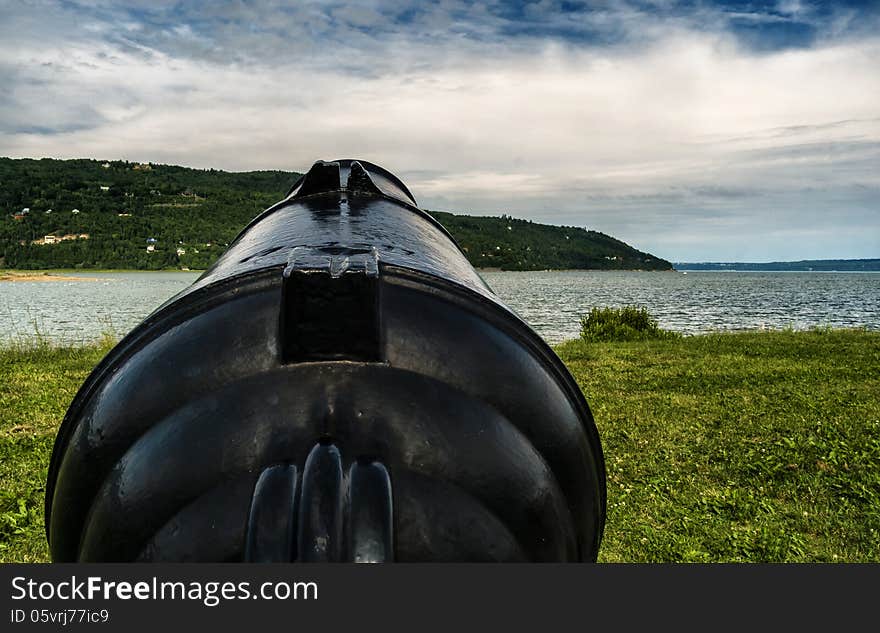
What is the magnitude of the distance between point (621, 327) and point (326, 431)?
16.7 meters

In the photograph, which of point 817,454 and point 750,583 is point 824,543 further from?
point 750,583

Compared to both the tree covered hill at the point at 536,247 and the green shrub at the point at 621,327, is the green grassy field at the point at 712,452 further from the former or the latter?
the tree covered hill at the point at 536,247

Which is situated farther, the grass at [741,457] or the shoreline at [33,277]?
the shoreline at [33,277]

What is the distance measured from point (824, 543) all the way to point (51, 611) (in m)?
4.78

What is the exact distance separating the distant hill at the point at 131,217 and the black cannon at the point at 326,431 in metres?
71.7

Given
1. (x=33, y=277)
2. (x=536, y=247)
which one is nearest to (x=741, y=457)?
(x=33, y=277)

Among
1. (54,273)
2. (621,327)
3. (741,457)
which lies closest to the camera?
(741,457)

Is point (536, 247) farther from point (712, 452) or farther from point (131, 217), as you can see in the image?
point (712, 452)

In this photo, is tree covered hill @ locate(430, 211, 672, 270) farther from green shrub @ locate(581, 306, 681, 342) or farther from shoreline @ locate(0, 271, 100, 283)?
green shrub @ locate(581, 306, 681, 342)

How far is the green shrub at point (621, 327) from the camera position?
56.9 ft

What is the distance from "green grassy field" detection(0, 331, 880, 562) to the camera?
4.88 meters

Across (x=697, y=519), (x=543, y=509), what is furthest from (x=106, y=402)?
(x=697, y=519)

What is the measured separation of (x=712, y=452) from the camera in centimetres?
692

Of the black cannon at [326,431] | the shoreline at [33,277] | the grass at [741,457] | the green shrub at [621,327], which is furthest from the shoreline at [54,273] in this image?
the black cannon at [326,431]
